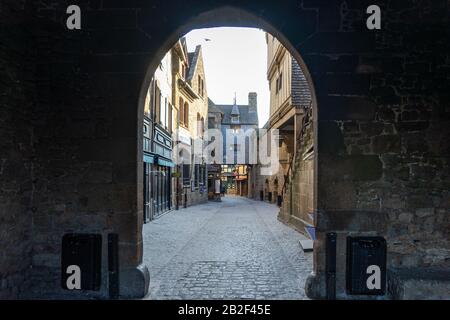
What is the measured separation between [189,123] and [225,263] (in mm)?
16036

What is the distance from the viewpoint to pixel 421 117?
190 inches

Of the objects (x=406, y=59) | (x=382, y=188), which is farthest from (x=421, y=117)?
(x=382, y=188)

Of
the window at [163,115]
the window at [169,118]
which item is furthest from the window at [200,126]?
the window at [163,115]

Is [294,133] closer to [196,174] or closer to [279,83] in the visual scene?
[279,83]

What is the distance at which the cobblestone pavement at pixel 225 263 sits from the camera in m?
5.13

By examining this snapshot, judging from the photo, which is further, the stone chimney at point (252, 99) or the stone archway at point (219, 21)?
the stone chimney at point (252, 99)

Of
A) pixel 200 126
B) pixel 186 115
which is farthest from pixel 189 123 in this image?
pixel 200 126

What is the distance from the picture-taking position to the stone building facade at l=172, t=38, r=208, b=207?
18750 millimetres

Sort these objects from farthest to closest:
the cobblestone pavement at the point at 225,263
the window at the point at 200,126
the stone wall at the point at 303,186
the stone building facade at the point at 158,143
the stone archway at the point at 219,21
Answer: the window at the point at 200,126
the stone building facade at the point at 158,143
the stone wall at the point at 303,186
the cobblestone pavement at the point at 225,263
the stone archway at the point at 219,21

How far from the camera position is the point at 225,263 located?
674 cm

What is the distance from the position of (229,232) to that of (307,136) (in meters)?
3.83

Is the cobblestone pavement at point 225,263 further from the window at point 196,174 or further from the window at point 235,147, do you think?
the window at point 235,147

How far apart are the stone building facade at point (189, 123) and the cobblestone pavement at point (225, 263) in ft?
28.9

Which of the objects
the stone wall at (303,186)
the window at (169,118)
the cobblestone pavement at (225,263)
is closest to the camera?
the cobblestone pavement at (225,263)
